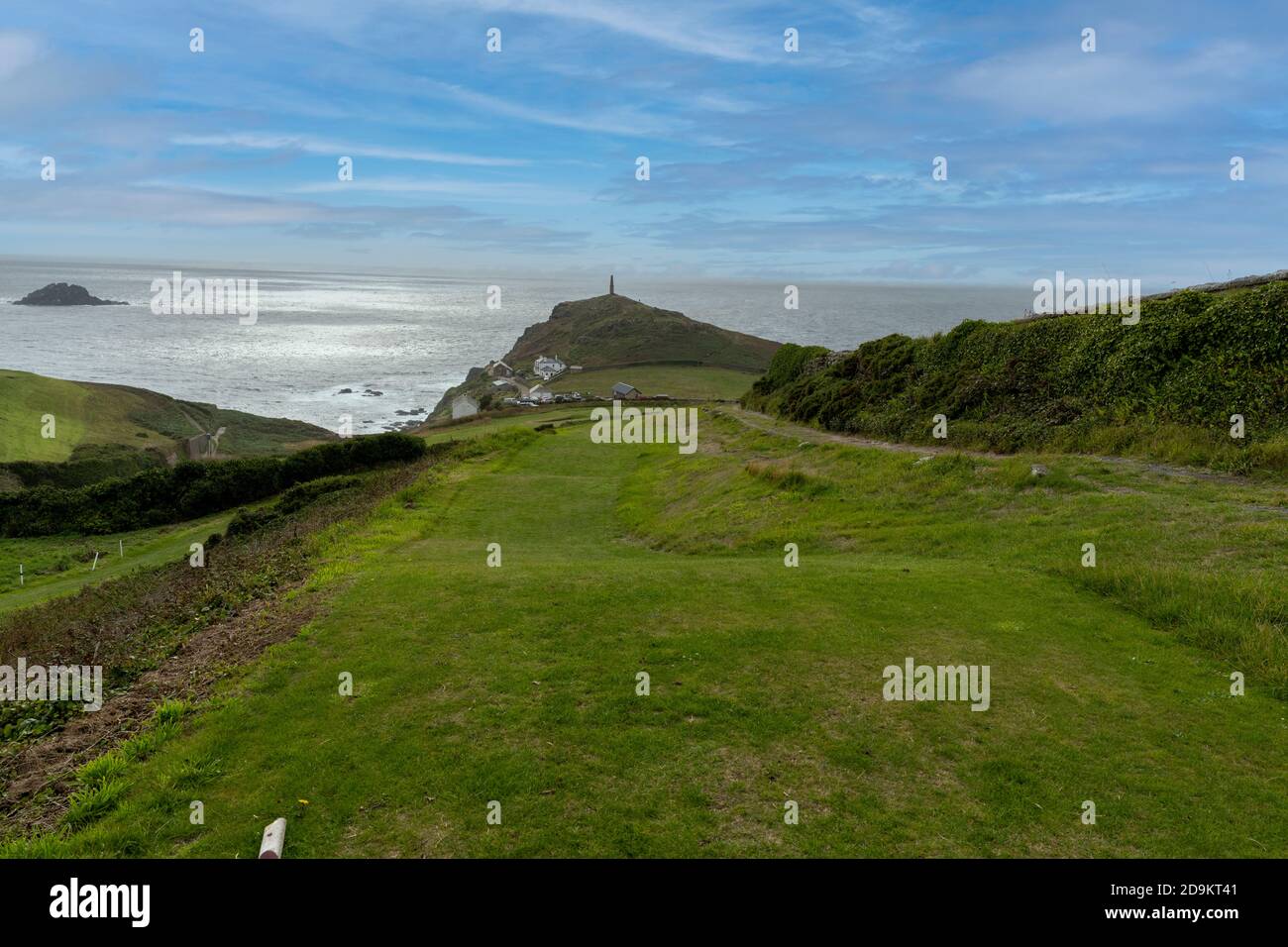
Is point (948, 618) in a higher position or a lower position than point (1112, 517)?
lower

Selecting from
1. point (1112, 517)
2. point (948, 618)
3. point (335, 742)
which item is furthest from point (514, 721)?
point (1112, 517)

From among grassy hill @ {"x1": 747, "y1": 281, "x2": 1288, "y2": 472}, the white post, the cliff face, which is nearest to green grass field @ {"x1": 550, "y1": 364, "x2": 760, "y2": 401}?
the cliff face

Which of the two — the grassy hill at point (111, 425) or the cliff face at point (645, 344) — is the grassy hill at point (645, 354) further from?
the grassy hill at point (111, 425)

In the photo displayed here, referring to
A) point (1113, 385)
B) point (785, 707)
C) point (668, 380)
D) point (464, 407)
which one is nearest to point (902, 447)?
point (1113, 385)

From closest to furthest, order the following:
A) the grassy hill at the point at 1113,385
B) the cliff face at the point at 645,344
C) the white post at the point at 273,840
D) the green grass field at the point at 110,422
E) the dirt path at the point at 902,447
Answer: the white post at the point at 273,840 → the dirt path at the point at 902,447 → the grassy hill at the point at 1113,385 → the green grass field at the point at 110,422 → the cliff face at the point at 645,344

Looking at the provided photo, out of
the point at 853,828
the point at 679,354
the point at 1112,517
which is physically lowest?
the point at 853,828

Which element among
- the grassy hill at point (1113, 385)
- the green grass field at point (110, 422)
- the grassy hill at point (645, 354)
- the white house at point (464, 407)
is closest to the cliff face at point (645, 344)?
the grassy hill at point (645, 354)
